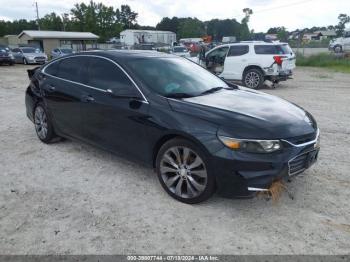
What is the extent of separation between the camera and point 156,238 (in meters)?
3.18

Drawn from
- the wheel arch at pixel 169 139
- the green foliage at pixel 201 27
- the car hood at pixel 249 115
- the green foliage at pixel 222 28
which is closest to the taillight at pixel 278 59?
the car hood at pixel 249 115

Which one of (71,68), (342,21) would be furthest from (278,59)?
(342,21)

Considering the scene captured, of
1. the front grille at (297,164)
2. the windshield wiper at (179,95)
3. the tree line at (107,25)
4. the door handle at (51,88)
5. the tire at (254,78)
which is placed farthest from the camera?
the tree line at (107,25)

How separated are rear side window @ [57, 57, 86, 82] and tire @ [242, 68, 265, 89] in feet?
28.5

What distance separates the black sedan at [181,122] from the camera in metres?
3.36

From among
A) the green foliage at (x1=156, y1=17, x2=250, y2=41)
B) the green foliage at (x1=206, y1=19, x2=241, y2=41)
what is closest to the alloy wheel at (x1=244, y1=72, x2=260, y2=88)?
the green foliage at (x1=156, y1=17, x2=250, y2=41)

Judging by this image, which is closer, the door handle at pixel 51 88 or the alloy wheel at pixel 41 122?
the door handle at pixel 51 88

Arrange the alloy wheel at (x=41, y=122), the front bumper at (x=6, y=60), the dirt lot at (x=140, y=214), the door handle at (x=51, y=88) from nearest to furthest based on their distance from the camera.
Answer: the dirt lot at (x=140, y=214) → the door handle at (x=51, y=88) → the alloy wheel at (x=41, y=122) → the front bumper at (x=6, y=60)

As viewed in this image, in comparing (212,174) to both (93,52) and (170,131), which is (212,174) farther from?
(93,52)

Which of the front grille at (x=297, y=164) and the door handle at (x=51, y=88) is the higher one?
the door handle at (x=51, y=88)

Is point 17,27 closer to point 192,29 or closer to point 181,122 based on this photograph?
point 192,29

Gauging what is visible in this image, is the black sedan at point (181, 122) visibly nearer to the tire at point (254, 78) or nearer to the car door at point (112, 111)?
the car door at point (112, 111)

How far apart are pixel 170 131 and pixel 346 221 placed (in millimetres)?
1998

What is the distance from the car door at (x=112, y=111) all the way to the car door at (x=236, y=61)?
29.4 ft
